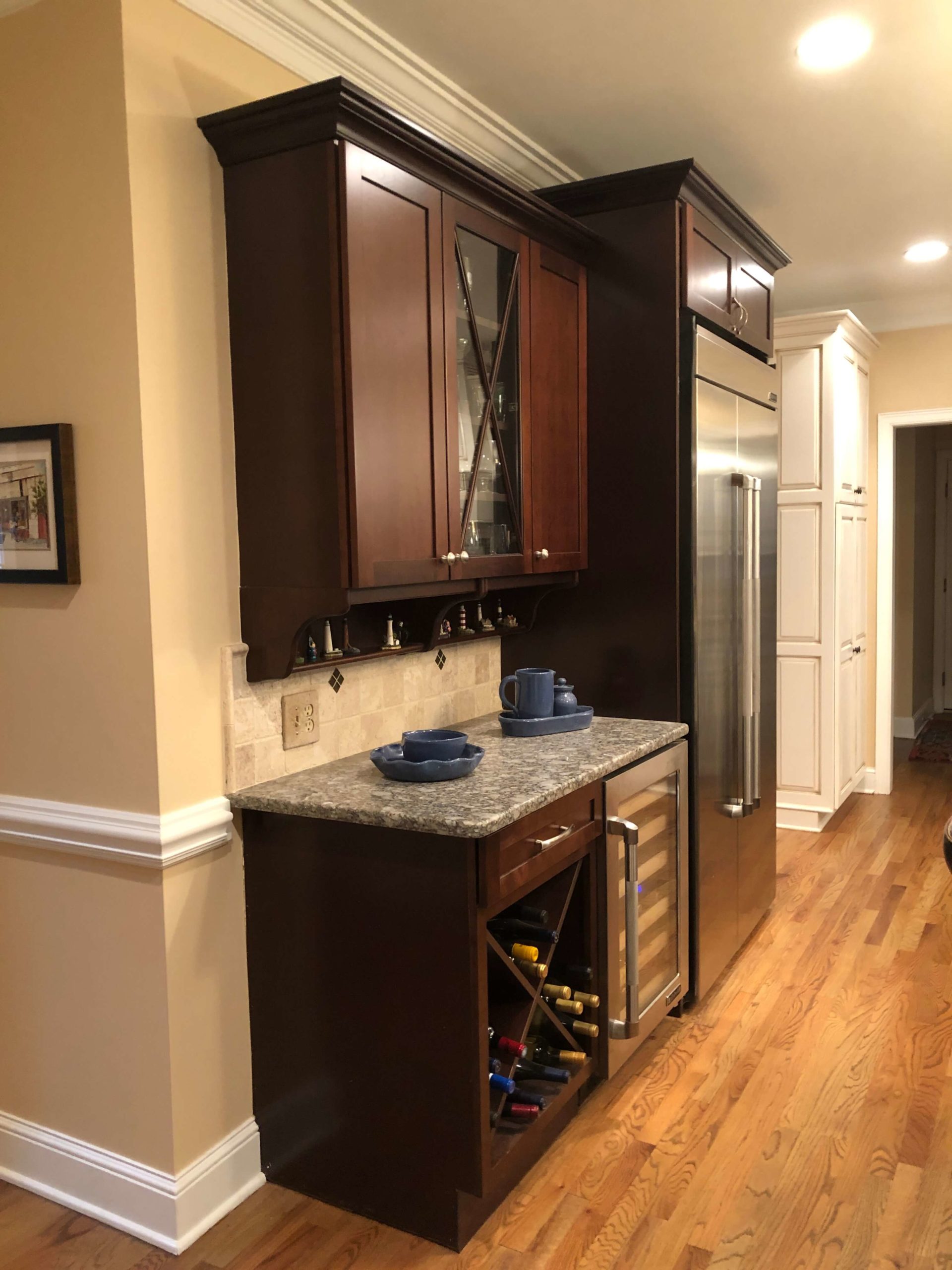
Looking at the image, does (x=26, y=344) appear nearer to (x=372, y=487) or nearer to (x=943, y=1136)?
(x=372, y=487)

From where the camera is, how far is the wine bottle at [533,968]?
222 cm

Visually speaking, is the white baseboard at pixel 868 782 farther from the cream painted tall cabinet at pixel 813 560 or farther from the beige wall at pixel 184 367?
the beige wall at pixel 184 367

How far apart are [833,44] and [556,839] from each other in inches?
79.6

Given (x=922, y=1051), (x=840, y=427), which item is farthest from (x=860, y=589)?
(x=922, y=1051)

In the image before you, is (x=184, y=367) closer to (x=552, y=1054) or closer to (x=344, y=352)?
(x=344, y=352)

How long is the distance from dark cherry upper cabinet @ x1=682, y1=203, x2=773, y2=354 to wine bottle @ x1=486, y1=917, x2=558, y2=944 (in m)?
1.73

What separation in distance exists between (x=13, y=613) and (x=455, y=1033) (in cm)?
127

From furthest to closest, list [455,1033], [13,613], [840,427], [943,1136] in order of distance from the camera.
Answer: [840,427]
[943,1136]
[13,613]
[455,1033]

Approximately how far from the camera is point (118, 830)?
2.03 meters

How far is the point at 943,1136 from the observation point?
7.88 feet

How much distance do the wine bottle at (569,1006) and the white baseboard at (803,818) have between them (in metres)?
2.80

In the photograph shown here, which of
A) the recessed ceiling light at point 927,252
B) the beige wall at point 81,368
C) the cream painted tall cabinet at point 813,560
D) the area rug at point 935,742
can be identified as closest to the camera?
the beige wall at point 81,368

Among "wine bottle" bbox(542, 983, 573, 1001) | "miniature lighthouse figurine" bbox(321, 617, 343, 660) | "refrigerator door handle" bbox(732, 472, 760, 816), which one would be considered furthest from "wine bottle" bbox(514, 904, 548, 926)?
"refrigerator door handle" bbox(732, 472, 760, 816)

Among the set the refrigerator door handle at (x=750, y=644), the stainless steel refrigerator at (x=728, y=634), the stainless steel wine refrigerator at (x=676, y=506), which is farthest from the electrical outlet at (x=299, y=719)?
the refrigerator door handle at (x=750, y=644)
